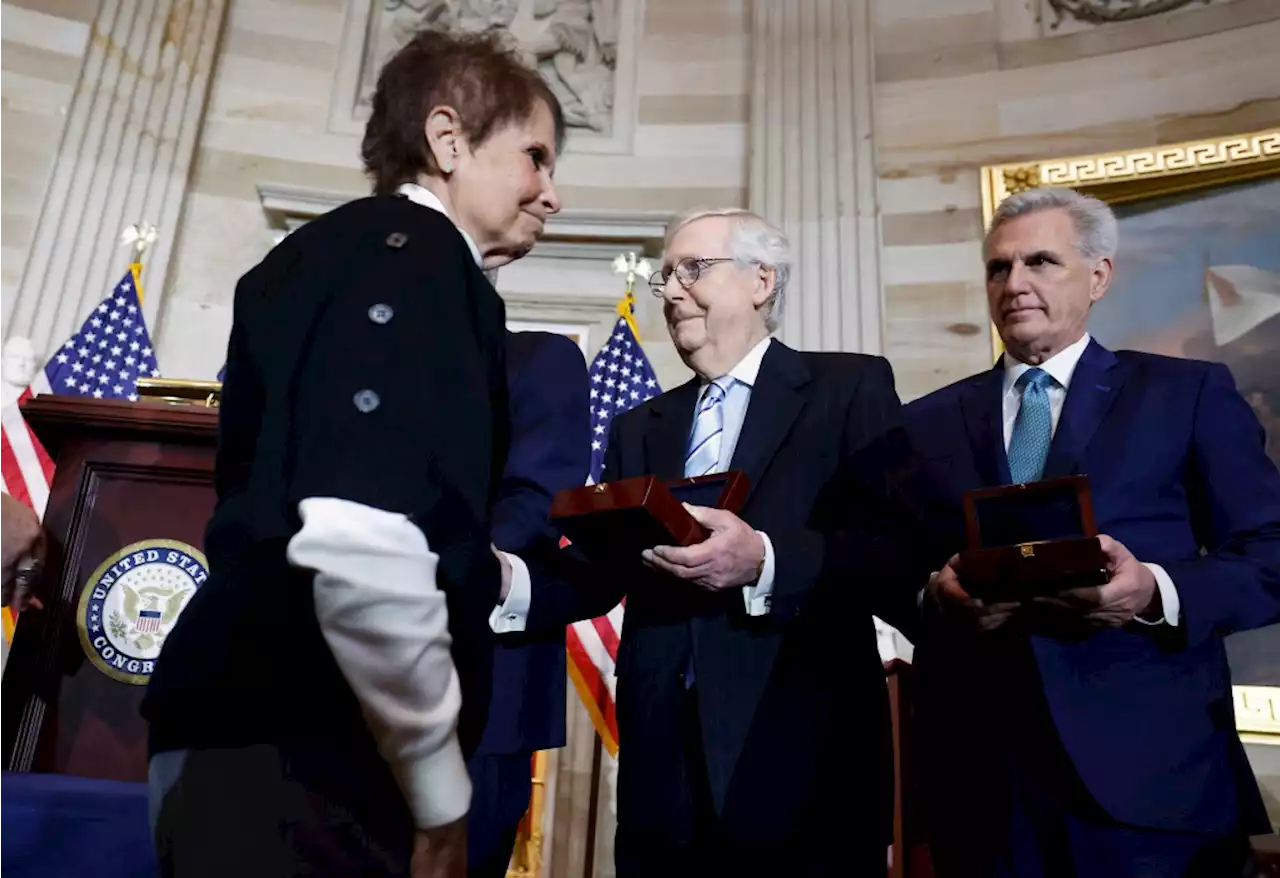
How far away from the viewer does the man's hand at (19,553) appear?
7.18ft

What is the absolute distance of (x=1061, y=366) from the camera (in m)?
2.17

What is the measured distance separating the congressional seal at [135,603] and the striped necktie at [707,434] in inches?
47.8

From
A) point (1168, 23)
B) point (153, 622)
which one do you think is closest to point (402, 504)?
point (153, 622)

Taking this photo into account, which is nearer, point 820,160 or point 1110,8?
point 1110,8

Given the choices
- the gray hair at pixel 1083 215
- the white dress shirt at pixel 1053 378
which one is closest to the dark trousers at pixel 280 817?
the white dress shirt at pixel 1053 378

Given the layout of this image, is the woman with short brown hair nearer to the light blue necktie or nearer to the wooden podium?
the light blue necktie

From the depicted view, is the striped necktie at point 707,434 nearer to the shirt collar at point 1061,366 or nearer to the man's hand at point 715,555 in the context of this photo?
the man's hand at point 715,555

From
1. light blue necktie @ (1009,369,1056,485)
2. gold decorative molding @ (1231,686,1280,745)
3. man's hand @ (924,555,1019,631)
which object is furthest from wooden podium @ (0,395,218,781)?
gold decorative molding @ (1231,686,1280,745)

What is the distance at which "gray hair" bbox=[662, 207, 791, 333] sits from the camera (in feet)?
7.34

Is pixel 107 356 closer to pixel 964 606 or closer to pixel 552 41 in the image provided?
pixel 552 41

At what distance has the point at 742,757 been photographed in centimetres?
167

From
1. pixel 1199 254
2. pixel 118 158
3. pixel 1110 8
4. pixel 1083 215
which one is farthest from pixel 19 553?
pixel 1110 8

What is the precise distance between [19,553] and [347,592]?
166cm

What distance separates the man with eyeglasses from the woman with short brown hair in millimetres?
657
